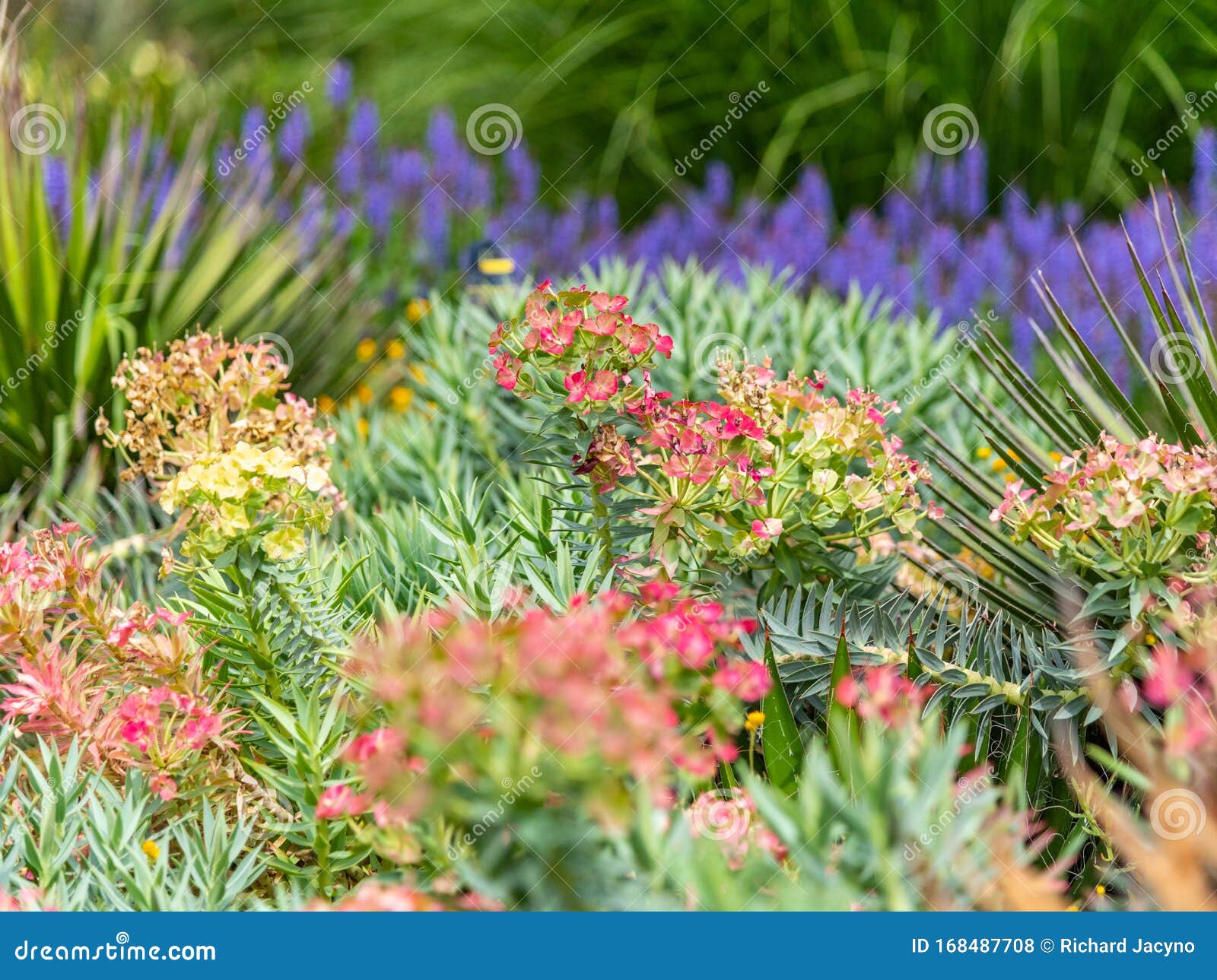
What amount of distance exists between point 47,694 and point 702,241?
144 inches

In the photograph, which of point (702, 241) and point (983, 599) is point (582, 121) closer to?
point (702, 241)

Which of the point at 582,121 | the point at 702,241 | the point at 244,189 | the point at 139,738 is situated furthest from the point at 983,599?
the point at 582,121

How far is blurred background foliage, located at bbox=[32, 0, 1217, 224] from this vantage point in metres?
5.47

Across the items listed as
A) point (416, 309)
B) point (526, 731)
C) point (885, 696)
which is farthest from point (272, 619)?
point (416, 309)

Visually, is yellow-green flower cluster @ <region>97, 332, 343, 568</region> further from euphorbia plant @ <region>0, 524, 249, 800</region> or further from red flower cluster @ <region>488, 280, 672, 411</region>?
red flower cluster @ <region>488, 280, 672, 411</region>

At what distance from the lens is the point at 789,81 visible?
584 centimetres

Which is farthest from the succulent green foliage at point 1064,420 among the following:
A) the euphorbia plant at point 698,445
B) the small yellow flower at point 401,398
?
the small yellow flower at point 401,398

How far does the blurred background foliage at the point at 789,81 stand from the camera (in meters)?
5.47

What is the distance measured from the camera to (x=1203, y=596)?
165cm

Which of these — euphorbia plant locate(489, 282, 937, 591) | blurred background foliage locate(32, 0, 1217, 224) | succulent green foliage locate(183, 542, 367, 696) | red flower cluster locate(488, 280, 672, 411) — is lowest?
succulent green foliage locate(183, 542, 367, 696)

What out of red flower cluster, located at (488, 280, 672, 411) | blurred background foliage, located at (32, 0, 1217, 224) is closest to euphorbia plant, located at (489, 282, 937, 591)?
red flower cluster, located at (488, 280, 672, 411)

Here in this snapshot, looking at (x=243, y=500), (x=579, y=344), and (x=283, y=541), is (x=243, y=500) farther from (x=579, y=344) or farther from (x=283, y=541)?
(x=579, y=344)

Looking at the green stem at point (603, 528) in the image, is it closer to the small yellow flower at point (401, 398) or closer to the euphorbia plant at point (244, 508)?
the euphorbia plant at point (244, 508)

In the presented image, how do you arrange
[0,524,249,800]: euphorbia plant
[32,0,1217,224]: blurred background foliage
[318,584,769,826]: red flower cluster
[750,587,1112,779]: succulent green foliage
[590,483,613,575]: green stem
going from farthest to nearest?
[32,0,1217,224]: blurred background foliage → [590,483,613,575]: green stem → [750,587,1112,779]: succulent green foliage → [0,524,249,800]: euphorbia plant → [318,584,769,826]: red flower cluster
